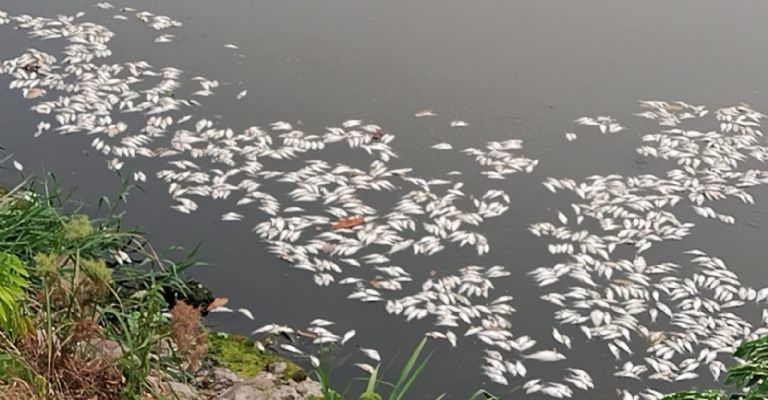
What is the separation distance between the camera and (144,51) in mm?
9352

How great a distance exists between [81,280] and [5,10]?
6.59 meters

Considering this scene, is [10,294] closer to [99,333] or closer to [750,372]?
[99,333]

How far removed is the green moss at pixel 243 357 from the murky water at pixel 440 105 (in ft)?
0.63

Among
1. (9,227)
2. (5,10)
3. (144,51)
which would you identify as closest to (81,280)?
(9,227)

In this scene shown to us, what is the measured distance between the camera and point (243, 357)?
572 centimetres

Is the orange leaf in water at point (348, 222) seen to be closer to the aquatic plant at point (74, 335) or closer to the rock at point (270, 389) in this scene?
the rock at point (270, 389)

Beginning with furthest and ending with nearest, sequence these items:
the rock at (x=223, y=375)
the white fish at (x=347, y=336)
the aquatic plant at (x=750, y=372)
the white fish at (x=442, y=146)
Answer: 1. the white fish at (x=442, y=146)
2. the white fish at (x=347, y=336)
3. the rock at (x=223, y=375)
4. the aquatic plant at (x=750, y=372)

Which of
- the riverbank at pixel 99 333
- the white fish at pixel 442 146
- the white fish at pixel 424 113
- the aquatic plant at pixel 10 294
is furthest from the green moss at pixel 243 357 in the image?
the white fish at pixel 424 113

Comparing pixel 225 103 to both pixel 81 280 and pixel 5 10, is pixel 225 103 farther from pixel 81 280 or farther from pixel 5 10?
pixel 81 280

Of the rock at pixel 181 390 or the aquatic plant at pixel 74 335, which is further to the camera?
the rock at pixel 181 390

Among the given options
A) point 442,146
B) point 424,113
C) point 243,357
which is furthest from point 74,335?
point 424,113

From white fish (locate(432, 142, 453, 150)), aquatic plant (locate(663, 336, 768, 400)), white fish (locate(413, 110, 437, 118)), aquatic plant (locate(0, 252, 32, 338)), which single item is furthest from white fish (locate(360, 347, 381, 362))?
white fish (locate(413, 110, 437, 118))

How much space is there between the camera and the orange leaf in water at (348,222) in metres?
6.88

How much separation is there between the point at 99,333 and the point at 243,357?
130cm
